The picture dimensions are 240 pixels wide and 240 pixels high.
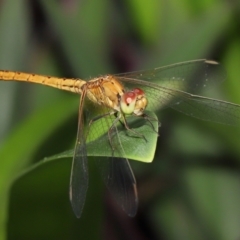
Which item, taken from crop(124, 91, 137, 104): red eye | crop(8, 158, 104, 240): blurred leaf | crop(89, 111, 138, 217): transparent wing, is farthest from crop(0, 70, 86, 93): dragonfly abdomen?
crop(8, 158, 104, 240): blurred leaf

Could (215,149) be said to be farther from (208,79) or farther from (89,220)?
(89,220)

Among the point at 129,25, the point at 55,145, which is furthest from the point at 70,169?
the point at 129,25

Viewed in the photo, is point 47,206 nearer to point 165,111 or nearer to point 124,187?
point 124,187

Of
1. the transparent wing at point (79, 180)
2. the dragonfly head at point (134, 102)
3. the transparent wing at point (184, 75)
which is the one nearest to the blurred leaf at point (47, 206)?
the transparent wing at point (79, 180)

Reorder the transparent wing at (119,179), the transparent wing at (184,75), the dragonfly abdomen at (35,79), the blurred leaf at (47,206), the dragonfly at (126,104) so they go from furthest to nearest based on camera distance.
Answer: the dragonfly abdomen at (35,79)
the transparent wing at (184,75)
the transparent wing at (119,179)
the dragonfly at (126,104)
the blurred leaf at (47,206)

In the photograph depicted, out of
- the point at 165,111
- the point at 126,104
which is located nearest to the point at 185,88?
the point at 165,111

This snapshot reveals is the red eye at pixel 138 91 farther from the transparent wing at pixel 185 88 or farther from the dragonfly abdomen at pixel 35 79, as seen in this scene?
the dragonfly abdomen at pixel 35 79

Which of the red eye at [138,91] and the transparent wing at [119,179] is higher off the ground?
the red eye at [138,91]
